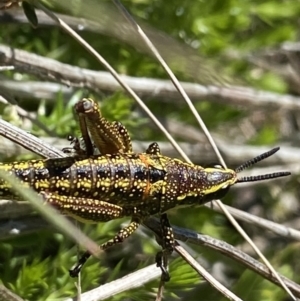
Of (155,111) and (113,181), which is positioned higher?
(155,111)

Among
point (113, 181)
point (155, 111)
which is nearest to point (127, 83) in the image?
point (155, 111)

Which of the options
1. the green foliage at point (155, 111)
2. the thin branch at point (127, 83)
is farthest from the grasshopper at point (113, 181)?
the thin branch at point (127, 83)

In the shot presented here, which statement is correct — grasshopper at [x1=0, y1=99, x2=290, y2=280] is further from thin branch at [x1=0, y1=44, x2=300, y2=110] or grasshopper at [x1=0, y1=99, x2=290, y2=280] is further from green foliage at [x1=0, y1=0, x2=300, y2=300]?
thin branch at [x1=0, y1=44, x2=300, y2=110]

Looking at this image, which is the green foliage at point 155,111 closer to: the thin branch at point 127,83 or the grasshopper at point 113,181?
the thin branch at point 127,83

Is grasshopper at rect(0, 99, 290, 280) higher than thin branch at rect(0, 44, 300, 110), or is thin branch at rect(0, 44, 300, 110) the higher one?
thin branch at rect(0, 44, 300, 110)

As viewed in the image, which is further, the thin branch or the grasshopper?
the thin branch

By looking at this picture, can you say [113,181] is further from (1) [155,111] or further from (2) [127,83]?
(1) [155,111]

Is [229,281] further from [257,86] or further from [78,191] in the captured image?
[78,191]

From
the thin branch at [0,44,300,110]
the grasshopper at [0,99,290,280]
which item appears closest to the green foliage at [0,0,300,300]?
the thin branch at [0,44,300,110]
